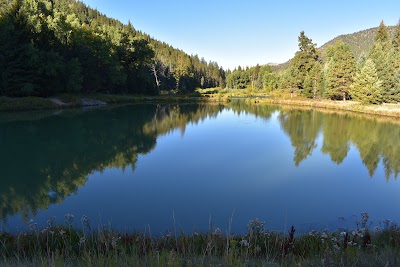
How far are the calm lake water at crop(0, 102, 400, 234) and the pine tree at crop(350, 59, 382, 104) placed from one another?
22.0 metres

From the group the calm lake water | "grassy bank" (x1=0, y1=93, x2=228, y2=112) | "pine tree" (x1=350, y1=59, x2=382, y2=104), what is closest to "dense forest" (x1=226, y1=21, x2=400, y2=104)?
"pine tree" (x1=350, y1=59, x2=382, y2=104)

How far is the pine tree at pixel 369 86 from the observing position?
4247 cm

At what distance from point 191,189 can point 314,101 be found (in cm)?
4706

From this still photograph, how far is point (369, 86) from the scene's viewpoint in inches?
1682

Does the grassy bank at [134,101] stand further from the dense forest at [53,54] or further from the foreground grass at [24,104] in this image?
the dense forest at [53,54]

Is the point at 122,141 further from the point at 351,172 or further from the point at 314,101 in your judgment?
the point at 314,101

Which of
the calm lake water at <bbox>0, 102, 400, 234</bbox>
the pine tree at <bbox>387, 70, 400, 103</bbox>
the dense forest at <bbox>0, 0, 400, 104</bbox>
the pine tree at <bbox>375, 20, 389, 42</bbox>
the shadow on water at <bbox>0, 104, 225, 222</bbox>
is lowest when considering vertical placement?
the calm lake water at <bbox>0, 102, 400, 234</bbox>

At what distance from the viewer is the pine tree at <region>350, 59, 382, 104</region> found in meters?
42.5

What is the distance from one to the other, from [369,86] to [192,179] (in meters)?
39.3

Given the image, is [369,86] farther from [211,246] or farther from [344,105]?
[211,246]

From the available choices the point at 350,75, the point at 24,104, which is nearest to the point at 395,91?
the point at 350,75

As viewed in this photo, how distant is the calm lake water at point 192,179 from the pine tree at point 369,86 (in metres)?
22.0

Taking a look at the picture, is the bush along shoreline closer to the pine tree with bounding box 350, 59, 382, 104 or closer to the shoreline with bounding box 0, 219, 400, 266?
the shoreline with bounding box 0, 219, 400, 266

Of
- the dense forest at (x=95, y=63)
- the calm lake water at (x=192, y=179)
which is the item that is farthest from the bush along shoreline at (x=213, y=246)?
the dense forest at (x=95, y=63)
